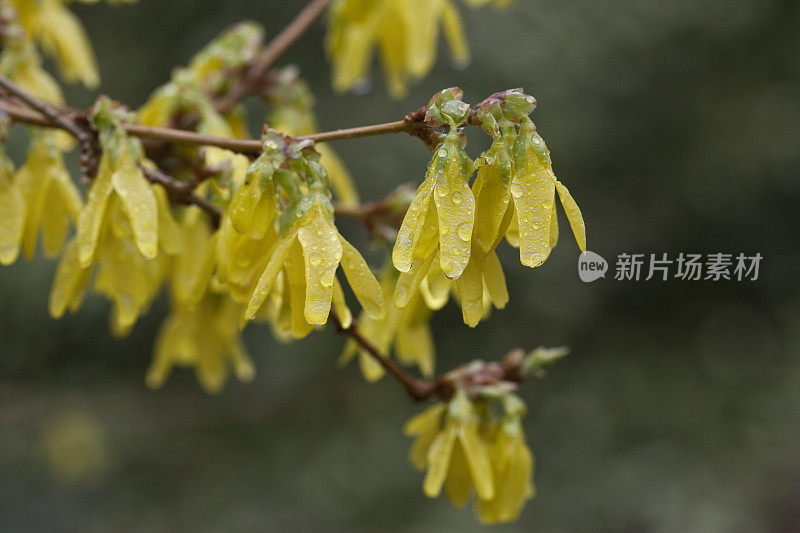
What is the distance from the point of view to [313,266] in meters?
0.70

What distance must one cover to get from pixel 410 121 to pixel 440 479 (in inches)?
18.2

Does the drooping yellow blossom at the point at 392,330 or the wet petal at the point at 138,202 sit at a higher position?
the drooping yellow blossom at the point at 392,330

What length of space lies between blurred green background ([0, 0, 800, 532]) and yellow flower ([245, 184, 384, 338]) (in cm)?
200

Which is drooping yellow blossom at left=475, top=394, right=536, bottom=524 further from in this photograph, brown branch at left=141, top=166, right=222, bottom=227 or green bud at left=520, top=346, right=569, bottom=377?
brown branch at left=141, top=166, right=222, bottom=227

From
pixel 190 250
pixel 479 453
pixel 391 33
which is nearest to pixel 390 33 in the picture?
pixel 391 33

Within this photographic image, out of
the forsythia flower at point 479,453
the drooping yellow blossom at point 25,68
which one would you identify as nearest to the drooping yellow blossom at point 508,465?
the forsythia flower at point 479,453

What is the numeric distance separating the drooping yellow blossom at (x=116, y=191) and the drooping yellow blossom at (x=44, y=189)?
131 mm

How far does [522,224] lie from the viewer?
0.66 m

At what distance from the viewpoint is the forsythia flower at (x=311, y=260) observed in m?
0.70

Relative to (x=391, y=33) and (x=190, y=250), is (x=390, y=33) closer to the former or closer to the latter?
(x=391, y=33)

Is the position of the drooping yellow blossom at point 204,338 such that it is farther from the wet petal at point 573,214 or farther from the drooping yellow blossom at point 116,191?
the wet petal at point 573,214

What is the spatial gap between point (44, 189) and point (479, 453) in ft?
2.02

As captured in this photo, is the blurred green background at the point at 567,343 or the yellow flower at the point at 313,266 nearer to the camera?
the yellow flower at the point at 313,266

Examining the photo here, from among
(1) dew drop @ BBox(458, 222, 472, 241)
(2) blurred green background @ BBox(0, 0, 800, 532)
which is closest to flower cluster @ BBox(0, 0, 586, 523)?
(1) dew drop @ BBox(458, 222, 472, 241)
